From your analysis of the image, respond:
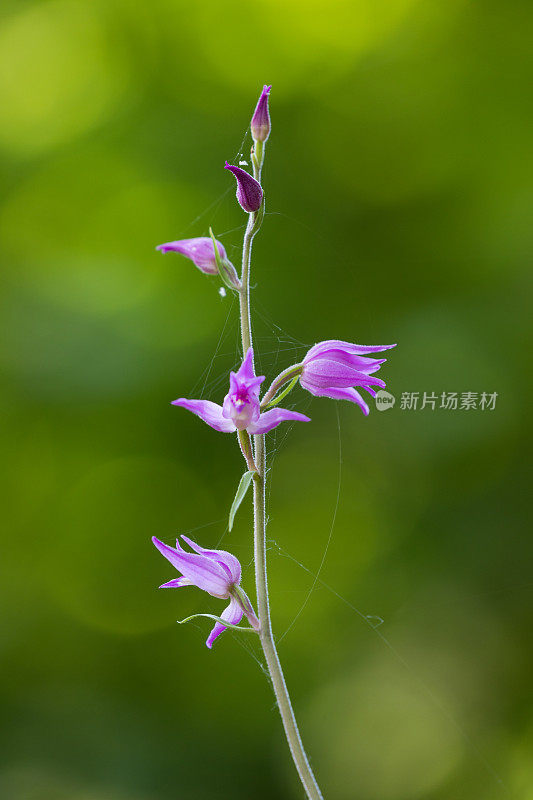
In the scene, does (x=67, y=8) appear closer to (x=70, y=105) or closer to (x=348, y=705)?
(x=70, y=105)

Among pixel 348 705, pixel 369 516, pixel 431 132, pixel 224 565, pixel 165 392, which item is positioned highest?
pixel 431 132

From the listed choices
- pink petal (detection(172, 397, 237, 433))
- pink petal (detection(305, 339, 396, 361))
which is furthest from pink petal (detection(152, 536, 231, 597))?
pink petal (detection(305, 339, 396, 361))

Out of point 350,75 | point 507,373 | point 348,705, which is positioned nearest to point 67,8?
point 350,75

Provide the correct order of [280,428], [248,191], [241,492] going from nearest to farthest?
[241,492], [248,191], [280,428]

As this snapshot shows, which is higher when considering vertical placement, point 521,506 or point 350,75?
point 350,75

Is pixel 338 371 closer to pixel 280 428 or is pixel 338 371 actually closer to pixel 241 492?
pixel 241 492

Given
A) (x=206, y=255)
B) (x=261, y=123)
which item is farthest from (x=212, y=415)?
(x=261, y=123)
